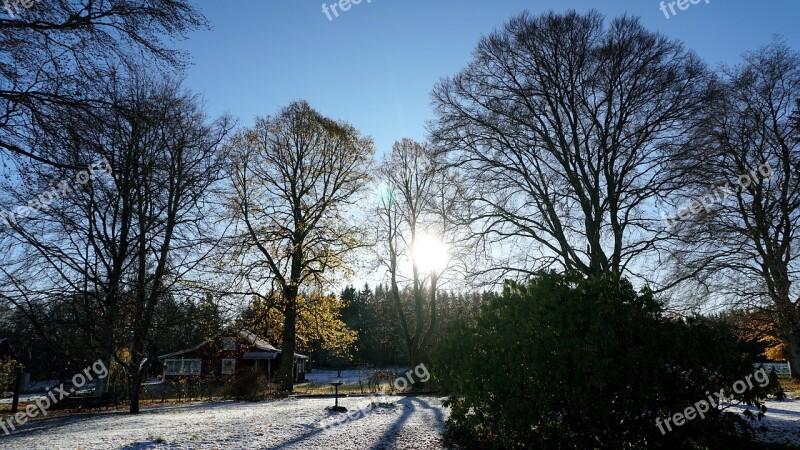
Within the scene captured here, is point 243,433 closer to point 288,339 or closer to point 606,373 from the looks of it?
point 606,373

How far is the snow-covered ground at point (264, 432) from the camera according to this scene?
281 inches

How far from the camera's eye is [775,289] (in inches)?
666

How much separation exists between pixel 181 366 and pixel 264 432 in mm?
36018

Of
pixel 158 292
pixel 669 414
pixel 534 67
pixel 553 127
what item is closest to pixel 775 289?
pixel 553 127

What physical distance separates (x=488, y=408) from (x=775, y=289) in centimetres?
1617

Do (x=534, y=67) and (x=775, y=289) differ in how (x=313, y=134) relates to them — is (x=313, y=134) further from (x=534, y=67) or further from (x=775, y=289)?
(x=775, y=289)

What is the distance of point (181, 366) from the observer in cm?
3906

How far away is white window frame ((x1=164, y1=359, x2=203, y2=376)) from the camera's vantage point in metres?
38.4

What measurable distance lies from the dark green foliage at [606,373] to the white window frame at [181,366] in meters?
38.2

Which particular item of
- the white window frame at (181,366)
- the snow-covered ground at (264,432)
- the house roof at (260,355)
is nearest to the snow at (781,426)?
the snow-covered ground at (264,432)

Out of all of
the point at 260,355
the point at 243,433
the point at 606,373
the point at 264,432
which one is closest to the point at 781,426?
the point at 606,373

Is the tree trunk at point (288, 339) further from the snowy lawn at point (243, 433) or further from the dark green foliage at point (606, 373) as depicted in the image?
the dark green foliage at point (606, 373)

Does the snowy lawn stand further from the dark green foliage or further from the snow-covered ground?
the dark green foliage

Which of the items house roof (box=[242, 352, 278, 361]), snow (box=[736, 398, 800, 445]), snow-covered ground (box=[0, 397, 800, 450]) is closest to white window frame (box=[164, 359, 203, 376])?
house roof (box=[242, 352, 278, 361])
